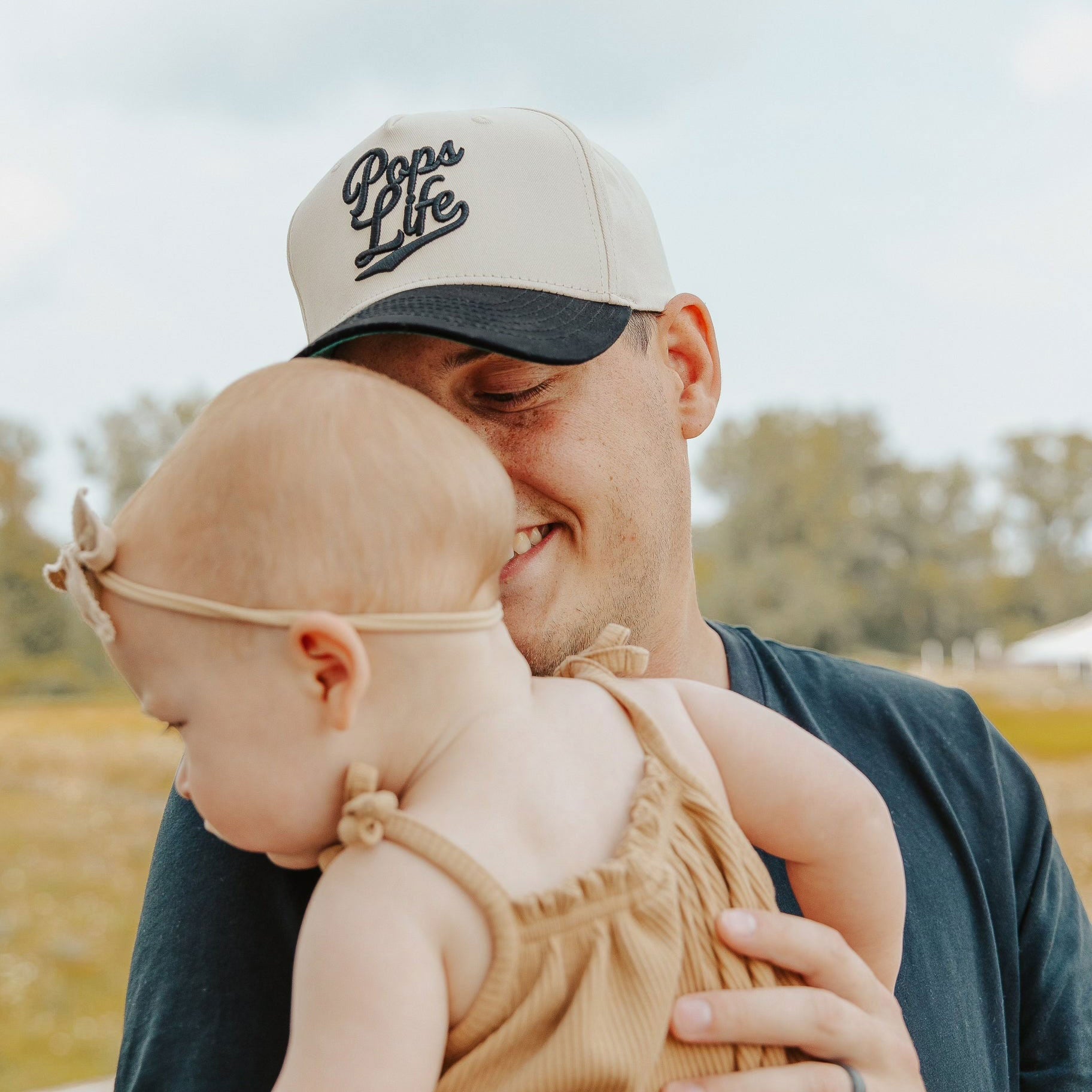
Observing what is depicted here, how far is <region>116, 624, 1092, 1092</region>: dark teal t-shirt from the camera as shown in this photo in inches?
56.9

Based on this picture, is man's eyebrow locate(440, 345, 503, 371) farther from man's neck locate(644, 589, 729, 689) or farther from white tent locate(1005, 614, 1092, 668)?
white tent locate(1005, 614, 1092, 668)

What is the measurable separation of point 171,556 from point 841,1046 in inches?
36.5

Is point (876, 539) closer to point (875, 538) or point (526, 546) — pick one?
point (875, 538)

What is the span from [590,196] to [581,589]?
0.67 m

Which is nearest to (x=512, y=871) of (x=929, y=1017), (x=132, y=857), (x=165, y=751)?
(x=929, y=1017)

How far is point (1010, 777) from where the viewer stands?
6.99ft

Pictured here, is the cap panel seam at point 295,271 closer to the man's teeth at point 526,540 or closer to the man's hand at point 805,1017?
the man's teeth at point 526,540

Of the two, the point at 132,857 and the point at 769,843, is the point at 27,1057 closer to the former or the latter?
the point at 132,857

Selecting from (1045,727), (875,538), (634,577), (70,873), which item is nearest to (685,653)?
(634,577)

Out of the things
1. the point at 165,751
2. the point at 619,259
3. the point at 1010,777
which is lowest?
the point at 1010,777

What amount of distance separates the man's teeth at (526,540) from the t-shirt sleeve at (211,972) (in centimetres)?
64

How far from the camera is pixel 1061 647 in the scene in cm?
2300

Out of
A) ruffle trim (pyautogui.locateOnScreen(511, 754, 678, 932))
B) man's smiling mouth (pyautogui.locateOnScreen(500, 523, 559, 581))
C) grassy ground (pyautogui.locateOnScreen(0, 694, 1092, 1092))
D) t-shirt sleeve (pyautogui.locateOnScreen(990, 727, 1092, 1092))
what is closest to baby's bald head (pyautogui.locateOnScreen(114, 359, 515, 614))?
ruffle trim (pyautogui.locateOnScreen(511, 754, 678, 932))

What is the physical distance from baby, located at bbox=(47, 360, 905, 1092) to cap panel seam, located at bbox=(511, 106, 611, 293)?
70cm
